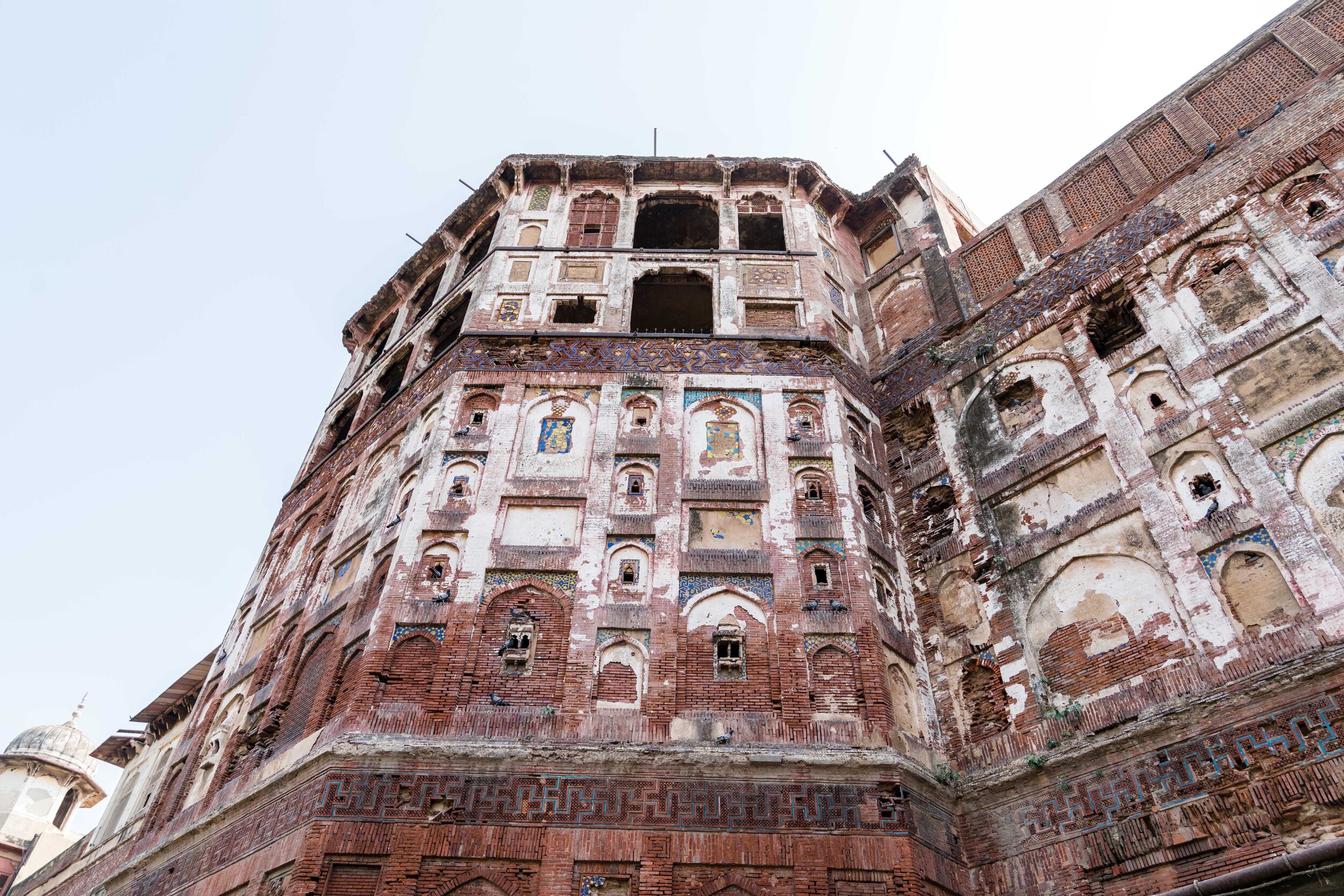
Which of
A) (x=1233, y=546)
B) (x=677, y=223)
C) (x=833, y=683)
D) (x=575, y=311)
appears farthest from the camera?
(x=677, y=223)

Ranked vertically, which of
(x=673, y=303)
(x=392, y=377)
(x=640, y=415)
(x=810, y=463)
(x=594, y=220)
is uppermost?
(x=594, y=220)

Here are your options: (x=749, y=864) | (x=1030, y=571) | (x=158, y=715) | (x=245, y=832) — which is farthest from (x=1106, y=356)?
(x=158, y=715)

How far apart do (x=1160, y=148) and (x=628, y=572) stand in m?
9.98

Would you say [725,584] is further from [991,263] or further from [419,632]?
[991,263]

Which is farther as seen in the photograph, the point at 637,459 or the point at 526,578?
the point at 637,459

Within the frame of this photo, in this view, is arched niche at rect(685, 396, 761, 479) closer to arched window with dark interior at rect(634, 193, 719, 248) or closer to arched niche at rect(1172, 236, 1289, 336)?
arched window with dark interior at rect(634, 193, 719, 248)


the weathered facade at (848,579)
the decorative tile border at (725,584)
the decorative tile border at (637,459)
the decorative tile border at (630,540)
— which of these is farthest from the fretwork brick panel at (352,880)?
the decorative tile border at (637,459)

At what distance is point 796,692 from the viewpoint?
10875 millimetres

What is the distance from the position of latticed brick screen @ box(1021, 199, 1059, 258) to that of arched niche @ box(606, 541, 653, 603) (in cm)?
792

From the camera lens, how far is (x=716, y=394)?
14.5 meters

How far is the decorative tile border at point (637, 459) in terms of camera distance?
529 inches

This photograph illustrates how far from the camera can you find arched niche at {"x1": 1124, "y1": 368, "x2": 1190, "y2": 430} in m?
11.3

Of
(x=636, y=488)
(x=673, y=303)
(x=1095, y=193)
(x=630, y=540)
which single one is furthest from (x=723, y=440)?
(x=1095, y=193)

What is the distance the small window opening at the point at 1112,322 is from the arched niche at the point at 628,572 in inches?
257
